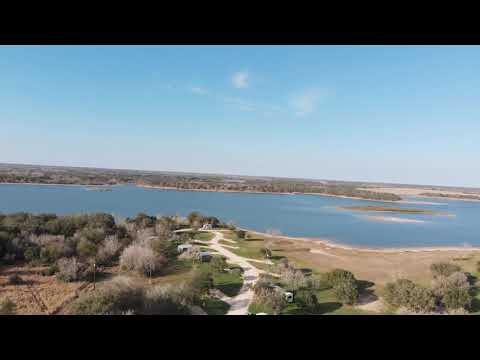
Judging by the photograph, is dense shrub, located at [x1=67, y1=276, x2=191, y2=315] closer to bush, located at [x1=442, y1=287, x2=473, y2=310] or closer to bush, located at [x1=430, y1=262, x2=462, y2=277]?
bush, located at [x1=442, y1=287, x2=473, y2=310]

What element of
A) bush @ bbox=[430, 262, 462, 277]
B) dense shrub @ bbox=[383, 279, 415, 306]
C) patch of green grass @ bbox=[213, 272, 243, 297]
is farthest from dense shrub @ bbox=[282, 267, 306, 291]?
bush @ bbox=[430, 262, 462, 277]

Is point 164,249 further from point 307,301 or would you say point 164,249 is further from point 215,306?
point 307,301

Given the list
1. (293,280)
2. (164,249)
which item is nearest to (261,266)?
(293,280)

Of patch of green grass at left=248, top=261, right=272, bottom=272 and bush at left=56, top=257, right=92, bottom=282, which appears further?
patch of green grass at left=248, top=261, right=272, bottom=272
